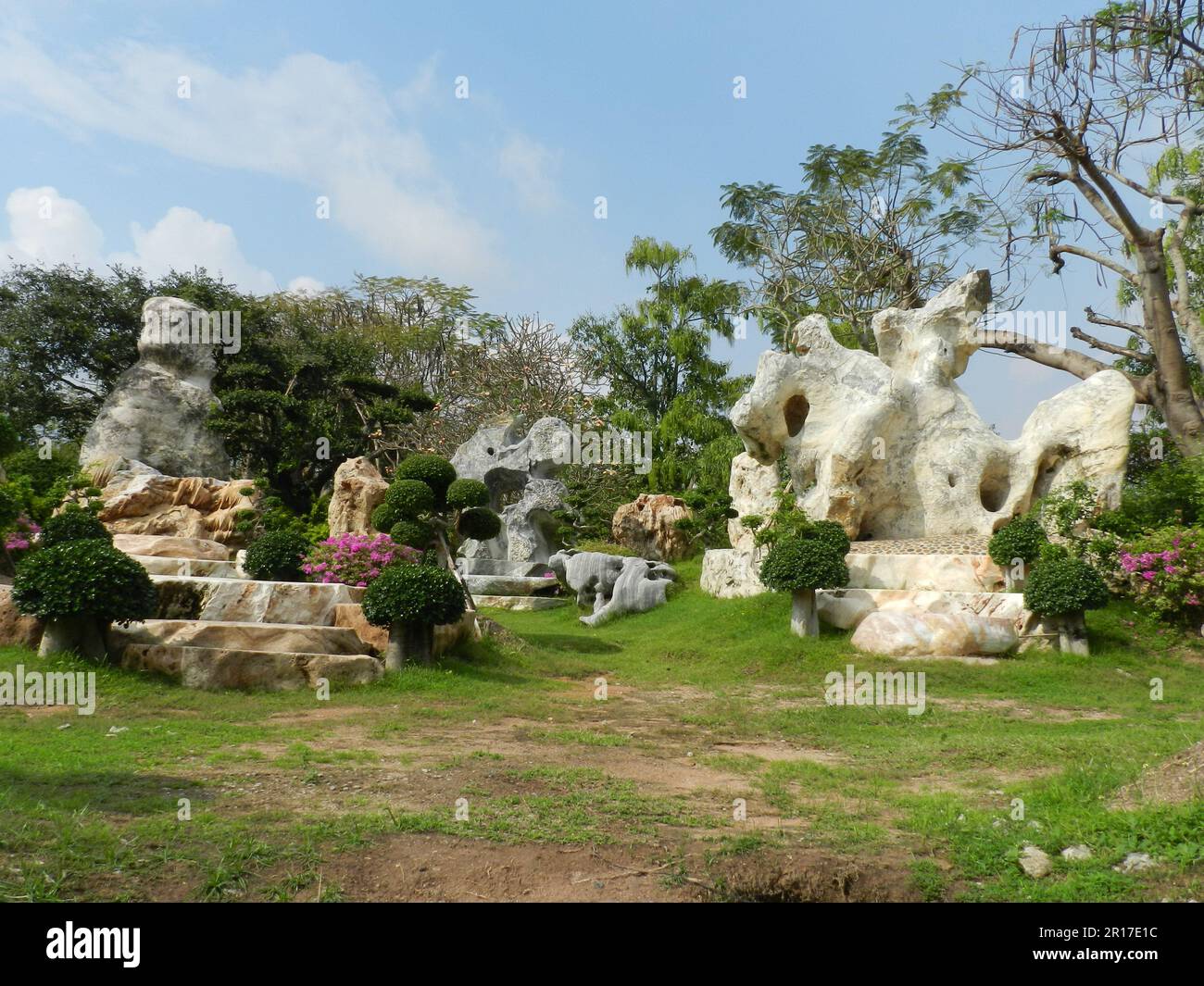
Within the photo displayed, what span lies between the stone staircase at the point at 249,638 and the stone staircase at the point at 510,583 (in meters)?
9.40

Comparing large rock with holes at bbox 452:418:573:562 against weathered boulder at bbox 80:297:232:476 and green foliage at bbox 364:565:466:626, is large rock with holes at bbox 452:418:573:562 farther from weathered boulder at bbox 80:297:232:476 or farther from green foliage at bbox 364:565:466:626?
green foliage at bbox 364:565:466:626

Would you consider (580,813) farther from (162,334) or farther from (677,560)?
(162,334)

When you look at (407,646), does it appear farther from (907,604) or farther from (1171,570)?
(1171,570)

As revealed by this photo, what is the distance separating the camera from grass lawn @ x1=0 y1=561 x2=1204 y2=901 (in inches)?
158

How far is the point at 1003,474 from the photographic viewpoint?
15625 millimetres

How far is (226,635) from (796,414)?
11886 mm

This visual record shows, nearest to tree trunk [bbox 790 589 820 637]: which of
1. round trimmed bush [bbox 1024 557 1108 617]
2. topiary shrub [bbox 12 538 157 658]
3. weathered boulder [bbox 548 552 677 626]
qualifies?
round trimmed bush [bbox 1024 557 1108 617]

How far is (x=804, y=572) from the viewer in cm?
1248

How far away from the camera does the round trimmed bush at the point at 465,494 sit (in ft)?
42.9

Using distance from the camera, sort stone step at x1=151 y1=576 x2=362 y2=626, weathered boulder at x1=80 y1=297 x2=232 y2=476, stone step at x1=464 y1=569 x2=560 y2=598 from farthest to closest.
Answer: stone step at x1=464 y1=569 x2=560 y2=598 < weathered boulder at x1=80 y1=297 x2=232 y2=476 < stone step at x1=151 y1=576 x2=362 y2=626

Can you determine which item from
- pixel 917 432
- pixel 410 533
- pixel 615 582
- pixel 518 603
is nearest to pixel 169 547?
pixel 410 533

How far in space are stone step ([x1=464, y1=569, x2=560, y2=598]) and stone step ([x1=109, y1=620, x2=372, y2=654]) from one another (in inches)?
440

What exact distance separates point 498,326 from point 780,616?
2275cm

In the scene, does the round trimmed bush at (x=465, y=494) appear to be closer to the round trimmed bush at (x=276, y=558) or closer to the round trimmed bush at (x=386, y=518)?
the round trimmed bush at (x=386, y=518)
